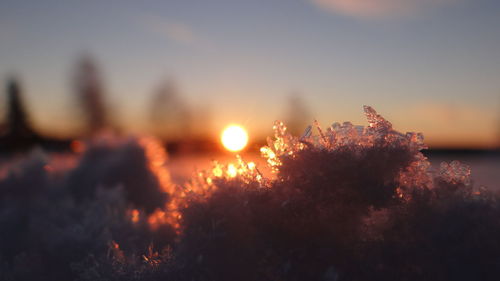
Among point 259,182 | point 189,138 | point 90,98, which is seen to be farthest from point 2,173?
point 189,138

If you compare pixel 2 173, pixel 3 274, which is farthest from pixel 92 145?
pixel 3 274

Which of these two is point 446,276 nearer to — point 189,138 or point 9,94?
point 9,94

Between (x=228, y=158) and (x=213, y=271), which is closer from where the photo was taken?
(x=213, y=271)

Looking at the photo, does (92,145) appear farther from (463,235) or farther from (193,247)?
(463,235)

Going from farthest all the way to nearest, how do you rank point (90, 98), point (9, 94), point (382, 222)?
point (90, 98) → point (9, 94) → point (382, 222)

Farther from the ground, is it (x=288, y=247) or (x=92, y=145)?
(x=92, y=145)

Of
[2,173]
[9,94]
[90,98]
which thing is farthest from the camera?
[90,98]

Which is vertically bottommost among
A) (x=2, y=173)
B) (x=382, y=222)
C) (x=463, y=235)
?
(x=463, y=235)
